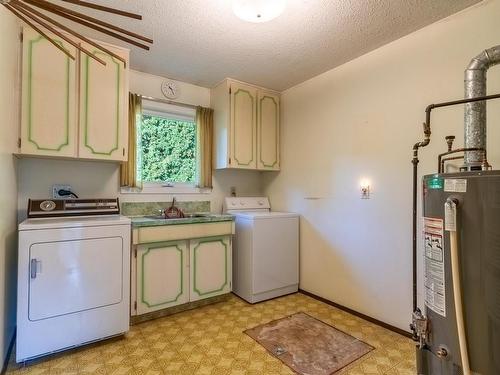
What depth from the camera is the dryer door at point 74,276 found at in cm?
183

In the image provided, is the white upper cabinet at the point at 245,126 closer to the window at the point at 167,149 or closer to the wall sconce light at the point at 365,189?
the window at the point at 167,149

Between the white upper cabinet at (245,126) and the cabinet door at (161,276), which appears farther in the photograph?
the white upper cabinet at (245,126)

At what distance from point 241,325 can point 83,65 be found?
8.13ft

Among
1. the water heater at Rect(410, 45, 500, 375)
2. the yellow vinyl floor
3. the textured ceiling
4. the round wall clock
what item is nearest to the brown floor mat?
the yellow vinyl floor

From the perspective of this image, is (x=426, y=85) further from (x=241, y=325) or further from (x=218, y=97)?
(x=241, y=325)

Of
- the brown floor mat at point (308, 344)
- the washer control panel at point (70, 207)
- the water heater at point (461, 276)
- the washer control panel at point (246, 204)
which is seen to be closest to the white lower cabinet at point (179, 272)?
the washer control panel at point (70, 207)

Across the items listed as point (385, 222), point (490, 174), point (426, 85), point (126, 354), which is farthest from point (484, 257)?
point (126, 354)

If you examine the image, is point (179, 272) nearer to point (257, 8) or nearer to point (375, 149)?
point (375, 149)

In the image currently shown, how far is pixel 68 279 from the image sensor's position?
1.92 metres

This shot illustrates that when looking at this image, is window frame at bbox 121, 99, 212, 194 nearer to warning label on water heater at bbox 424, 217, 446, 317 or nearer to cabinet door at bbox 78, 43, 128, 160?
cabinet door at bbox 78, 43, 128, 160

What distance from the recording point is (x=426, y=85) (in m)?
2.13

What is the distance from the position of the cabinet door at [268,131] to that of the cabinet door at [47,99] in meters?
1.88

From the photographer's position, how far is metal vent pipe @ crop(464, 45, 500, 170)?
5.13 ft

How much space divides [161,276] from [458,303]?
2161 millimetres
